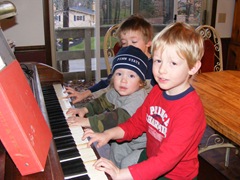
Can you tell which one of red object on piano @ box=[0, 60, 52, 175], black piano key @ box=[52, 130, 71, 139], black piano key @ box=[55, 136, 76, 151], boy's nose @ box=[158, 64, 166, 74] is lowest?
black piano key @ box=[55, 136, 76, 151]

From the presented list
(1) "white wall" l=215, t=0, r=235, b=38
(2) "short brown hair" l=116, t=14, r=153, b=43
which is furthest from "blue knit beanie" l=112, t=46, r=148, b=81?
(1) "white wall" l=215, t=0, r=235, b=38

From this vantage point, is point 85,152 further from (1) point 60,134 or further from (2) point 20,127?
(2) point 20,127

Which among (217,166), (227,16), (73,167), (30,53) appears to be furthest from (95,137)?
(227,16)

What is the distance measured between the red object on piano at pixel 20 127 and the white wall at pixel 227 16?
3.61 metres

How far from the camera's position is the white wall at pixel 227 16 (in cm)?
394

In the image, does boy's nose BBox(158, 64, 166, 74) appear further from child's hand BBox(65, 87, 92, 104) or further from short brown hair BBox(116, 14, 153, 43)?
short brown hair BBox(116, 14, 153, 43)

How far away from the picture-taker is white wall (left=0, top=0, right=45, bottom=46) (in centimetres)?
313

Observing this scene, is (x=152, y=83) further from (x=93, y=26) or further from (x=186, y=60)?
(x=93, y=26)

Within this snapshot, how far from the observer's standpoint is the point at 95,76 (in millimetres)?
3951

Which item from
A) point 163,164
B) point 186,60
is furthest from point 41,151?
point 186,60

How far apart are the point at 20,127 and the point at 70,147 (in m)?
0.33

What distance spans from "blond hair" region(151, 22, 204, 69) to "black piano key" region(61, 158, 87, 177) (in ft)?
1.65

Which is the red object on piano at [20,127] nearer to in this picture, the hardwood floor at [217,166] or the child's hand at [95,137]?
the child's hand at [95,137]

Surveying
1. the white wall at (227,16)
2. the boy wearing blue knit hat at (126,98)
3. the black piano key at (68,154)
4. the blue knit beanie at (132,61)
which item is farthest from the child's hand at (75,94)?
the white wall at (227,16)
